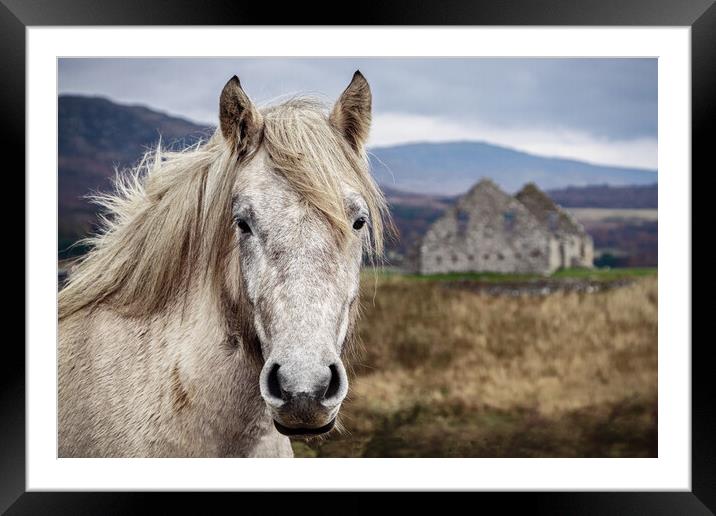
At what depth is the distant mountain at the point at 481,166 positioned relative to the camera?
543 cm

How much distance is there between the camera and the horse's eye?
2.02 metres

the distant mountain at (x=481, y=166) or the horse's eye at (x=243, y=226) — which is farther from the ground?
the distant mountain at (x=481, y=166)

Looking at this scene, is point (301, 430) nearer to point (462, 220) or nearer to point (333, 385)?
point (333, 385)

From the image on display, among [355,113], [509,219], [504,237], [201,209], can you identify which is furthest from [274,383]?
[504,237]

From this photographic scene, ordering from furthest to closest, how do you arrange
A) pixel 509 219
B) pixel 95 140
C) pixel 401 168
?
pixel 509 219, pixel 401 168, pixel 95 140

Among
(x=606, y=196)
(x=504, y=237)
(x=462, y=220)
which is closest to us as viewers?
(x=606, y=196)

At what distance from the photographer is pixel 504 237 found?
7.04 meters

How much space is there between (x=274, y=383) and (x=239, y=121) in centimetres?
95

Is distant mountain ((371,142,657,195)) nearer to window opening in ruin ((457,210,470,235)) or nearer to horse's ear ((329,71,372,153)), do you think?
window opening in ruin ((457,210,470,235))

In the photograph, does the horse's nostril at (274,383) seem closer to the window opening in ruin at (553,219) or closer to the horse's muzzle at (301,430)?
the horse's muzzle at (301,430)

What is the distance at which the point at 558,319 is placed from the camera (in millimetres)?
5500
